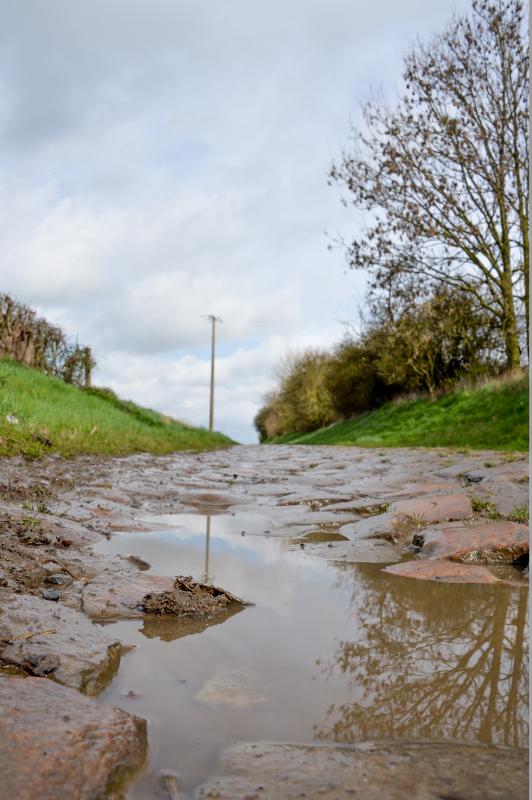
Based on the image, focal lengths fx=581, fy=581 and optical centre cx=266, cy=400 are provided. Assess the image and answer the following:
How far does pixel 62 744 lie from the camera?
1.10 m

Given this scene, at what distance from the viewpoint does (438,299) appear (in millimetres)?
16469

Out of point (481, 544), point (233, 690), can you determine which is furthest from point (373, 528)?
point (233, 690)

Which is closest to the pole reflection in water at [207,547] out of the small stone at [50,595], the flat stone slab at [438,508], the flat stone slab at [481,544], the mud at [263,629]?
the mud at [263,629]

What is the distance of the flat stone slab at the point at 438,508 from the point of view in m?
3.89

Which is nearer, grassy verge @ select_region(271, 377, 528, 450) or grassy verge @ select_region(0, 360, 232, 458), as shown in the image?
grassy verge @ select_region(0, 360, 232, 458)

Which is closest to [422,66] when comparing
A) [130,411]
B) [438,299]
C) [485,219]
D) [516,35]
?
[516,35]

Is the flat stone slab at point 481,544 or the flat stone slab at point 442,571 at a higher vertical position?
the flat stone slab at point 481,544

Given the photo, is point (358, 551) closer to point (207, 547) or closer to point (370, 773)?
point (207, 547)

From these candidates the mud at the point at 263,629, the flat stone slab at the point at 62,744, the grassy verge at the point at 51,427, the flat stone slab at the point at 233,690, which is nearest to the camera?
the flat stone slab at the point at 62,744

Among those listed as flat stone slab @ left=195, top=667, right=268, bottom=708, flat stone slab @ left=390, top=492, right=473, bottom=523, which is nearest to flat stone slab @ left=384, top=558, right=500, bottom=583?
flat stone slab @ left=390, top=492, right=473, bottom=523

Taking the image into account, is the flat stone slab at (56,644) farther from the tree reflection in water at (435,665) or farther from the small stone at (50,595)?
the tree reflection in water at (435,665)

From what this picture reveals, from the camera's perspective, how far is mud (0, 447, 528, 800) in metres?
1.16

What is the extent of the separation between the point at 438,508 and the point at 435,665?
2496mm

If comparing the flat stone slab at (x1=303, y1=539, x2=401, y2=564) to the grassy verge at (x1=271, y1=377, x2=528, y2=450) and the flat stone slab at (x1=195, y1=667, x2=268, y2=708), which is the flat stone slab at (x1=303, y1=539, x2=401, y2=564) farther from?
the grassy verge at (x1=271, y1=377, x2=528, y2=450)
